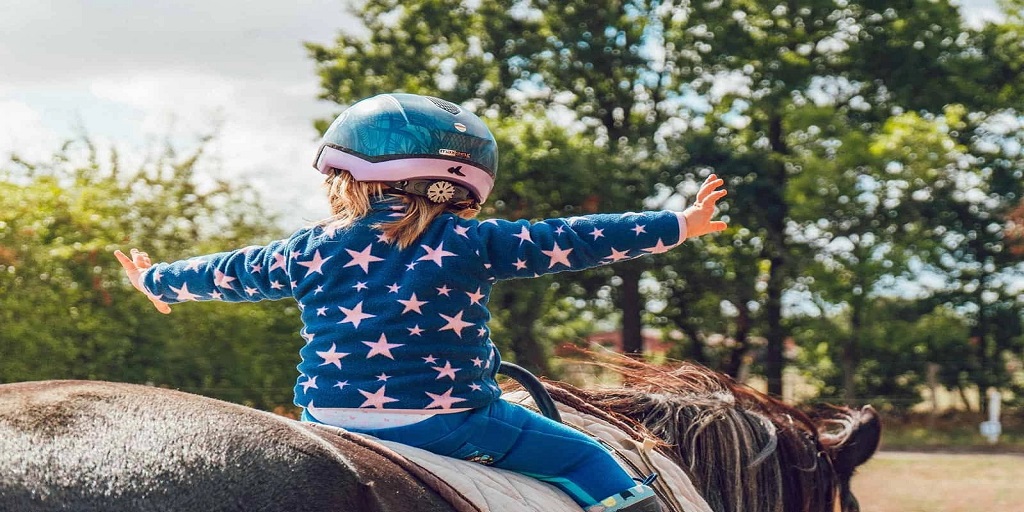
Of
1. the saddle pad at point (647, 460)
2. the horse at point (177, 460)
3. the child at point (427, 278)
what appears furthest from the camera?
the saddle pad at point (647, 460)

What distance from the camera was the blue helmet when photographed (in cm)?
235

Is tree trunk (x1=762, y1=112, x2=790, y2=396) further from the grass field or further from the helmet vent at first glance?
the helmet vent

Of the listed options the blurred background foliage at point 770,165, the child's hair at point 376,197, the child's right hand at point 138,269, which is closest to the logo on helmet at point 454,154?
the child's hair at point 376,197

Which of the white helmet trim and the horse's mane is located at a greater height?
the white helmet trim

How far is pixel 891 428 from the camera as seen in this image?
18.7 metres

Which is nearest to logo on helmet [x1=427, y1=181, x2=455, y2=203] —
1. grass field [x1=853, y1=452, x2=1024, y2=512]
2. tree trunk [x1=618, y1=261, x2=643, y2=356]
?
grass field [x1=853, y1=452, x2=1024, y2=512]

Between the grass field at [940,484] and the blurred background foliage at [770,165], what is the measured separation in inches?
203

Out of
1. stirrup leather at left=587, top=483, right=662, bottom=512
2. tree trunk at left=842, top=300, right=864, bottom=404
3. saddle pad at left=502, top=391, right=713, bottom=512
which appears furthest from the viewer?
tree trunk at left=842, top=300, right=864, bottom=404

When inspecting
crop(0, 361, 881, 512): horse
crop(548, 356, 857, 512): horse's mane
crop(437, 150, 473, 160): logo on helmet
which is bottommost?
crop(548, 356, 857, 512): horse's mane

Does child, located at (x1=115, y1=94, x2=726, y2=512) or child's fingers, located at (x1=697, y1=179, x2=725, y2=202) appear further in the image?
child's fingers, located at (x1=697, y1=179, x2=725, y2=202)

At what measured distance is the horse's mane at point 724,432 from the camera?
3.07 m

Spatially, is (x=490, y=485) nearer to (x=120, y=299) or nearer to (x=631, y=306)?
(x=120, y=299)

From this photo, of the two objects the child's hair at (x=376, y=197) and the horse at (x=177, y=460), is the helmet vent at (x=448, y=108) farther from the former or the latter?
the horse at (x=177, y=460)

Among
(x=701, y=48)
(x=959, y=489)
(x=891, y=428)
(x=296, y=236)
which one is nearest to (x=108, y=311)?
(x=959, y=489)
